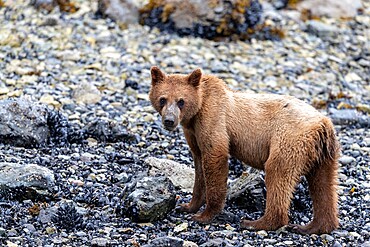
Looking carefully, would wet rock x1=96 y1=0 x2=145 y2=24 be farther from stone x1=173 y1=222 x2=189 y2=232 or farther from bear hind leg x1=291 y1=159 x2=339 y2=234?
bear hind leg x1=291 y1=159 x2=339 y2=234

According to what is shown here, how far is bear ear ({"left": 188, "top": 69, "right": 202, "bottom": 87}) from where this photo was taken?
7668mm

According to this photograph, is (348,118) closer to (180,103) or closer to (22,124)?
(180,103)

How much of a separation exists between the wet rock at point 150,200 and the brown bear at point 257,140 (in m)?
0.40

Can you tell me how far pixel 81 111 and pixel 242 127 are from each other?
3.99 m

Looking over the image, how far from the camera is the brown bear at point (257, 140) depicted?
7.27m

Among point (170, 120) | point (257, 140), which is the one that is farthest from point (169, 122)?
point (257, 140)

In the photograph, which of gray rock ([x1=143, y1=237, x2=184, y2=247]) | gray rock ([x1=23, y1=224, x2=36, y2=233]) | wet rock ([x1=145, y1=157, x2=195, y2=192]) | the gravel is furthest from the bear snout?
gray rock ([x1=23, y1=224, x2=36, y2=233])

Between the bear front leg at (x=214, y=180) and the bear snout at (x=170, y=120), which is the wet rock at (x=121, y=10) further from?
the bear front leg at (x=214, y=180)

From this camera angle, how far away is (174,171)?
880 centimetres

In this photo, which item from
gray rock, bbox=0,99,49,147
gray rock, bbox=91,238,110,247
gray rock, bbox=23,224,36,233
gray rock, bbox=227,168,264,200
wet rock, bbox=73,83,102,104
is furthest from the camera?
wet rock, bbox=73,83,102,104

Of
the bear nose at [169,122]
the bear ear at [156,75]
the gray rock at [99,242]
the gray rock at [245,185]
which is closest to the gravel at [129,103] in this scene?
the gray rock at [99,242]

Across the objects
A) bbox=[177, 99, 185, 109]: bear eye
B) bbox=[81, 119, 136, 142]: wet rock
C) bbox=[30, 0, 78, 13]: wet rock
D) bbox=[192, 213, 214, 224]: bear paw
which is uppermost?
bbox=[177, 99, 185, 109]: bear eye

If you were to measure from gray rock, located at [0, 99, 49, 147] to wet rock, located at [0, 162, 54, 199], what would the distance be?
1307 mm

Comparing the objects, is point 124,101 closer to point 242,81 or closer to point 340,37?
point 242,81
